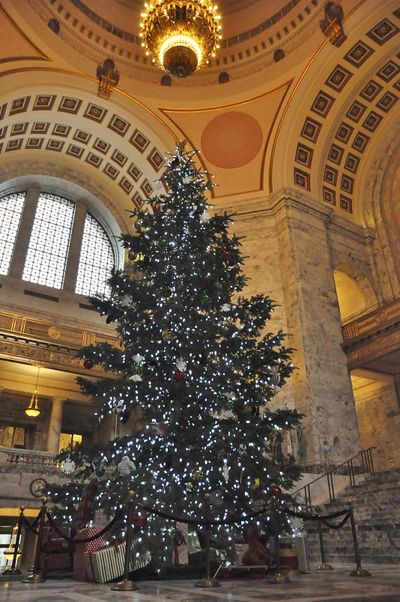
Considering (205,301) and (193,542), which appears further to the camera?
(205,301)

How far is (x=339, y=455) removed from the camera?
37.0 feet

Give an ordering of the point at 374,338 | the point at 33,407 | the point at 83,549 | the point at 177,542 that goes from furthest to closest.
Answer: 1. the point at 33,407
2. the point at 374,338
3. the point at 177,542
4. the point at 83,549

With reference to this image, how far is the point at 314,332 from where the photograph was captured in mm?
12664

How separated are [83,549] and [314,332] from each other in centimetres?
867

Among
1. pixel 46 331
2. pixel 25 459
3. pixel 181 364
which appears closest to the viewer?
pixel 181 364

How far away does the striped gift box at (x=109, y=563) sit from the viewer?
4.96 meters

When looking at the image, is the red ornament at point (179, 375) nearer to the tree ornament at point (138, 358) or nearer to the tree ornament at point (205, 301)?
the tree ornament at point (138, 358)

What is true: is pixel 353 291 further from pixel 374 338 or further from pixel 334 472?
pixel 334 472

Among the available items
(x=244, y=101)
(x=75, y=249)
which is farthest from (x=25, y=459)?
(x=244, y=101)

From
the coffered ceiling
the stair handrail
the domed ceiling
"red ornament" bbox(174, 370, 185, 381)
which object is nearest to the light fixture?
the coffered ceiling

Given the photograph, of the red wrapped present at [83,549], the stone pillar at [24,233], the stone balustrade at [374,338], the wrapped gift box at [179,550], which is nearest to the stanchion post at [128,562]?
the red wrapped present at [83,549]

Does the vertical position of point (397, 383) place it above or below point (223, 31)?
below

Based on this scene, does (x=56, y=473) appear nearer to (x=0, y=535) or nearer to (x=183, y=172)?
(x=0, y=535)

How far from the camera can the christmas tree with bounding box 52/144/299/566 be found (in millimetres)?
5797
